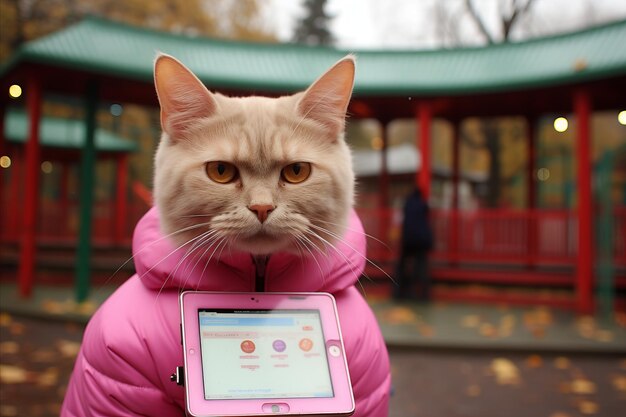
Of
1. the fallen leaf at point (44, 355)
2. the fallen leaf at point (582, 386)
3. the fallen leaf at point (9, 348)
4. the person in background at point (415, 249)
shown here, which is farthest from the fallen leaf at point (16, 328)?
the fallen leaf at point (582, 386)

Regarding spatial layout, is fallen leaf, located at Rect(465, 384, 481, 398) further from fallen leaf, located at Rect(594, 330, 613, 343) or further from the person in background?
the person in background

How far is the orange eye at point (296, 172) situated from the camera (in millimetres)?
1313

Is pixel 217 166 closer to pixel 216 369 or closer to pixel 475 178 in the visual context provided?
pixel 216 369

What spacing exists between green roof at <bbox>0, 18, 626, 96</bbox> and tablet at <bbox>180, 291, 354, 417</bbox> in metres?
6.01

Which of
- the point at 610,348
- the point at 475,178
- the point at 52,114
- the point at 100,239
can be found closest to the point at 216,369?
the point at 610,348

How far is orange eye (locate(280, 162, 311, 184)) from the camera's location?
1.31m

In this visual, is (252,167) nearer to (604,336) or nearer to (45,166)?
(604,336)

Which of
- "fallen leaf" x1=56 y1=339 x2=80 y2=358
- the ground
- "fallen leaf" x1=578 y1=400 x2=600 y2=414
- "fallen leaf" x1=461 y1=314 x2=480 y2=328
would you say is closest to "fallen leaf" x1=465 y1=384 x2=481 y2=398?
→ the ground

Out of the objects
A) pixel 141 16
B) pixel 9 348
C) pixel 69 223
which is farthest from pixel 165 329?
pixel 141 16

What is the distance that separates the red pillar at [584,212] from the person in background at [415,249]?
2188 mm

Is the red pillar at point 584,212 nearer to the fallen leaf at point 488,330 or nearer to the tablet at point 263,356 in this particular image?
the fallen leaf at point 488,330

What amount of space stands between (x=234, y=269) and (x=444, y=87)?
797 cm

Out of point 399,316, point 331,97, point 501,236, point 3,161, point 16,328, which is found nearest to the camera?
point 331,97

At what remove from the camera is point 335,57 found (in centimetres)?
1049
